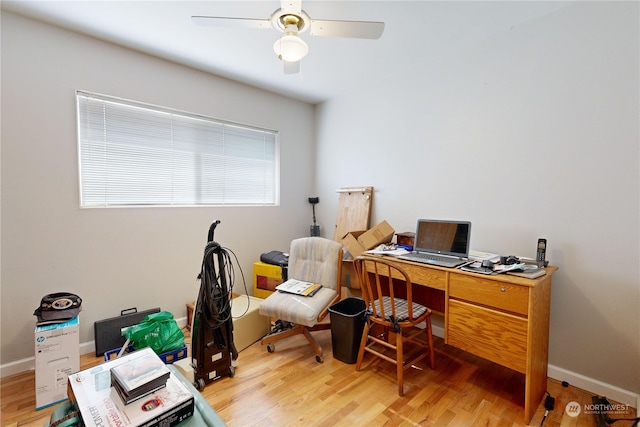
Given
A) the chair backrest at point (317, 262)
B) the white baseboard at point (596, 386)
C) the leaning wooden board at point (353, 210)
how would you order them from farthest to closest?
the leaning wooden board at point (353, 210) < the chair backrest at point (317, 262) < the white baseboard at point (596, 386)

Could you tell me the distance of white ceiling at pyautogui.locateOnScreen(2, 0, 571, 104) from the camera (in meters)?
1.98

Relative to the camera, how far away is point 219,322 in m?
2.03

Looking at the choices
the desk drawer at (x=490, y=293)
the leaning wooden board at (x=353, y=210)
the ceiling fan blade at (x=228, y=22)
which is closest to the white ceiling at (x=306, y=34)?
the ceiling fan blade at (x=228, y=22)

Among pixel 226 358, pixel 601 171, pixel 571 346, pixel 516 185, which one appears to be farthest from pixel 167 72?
pixel 571 346

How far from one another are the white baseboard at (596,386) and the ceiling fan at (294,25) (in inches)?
102

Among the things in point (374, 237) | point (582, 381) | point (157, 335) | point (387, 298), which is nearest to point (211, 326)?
point (157, 335)

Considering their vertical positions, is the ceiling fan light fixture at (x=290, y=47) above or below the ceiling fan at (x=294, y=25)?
below

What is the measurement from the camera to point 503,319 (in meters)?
1.73

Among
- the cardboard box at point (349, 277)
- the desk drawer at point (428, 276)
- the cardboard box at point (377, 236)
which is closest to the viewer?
the desk drawer at point (428, 276)

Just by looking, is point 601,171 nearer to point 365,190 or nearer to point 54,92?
point 365,190

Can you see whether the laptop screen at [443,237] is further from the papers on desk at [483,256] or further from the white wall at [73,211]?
the white wall at [73,211]

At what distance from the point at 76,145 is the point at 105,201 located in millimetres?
489

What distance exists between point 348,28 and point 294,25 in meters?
0.31

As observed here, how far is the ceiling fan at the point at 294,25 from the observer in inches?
63.2
